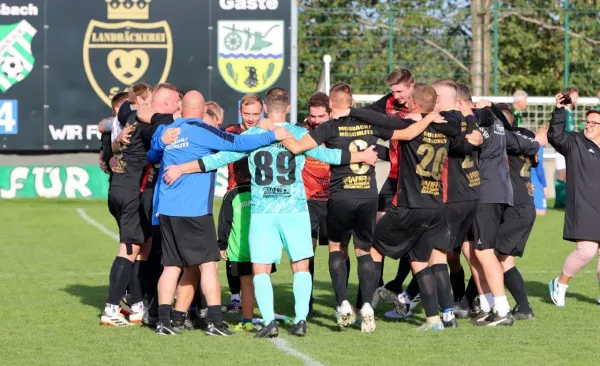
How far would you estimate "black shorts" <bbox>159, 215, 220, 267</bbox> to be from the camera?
9250 millimetres

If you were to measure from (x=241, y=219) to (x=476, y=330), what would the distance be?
2196 millimetres

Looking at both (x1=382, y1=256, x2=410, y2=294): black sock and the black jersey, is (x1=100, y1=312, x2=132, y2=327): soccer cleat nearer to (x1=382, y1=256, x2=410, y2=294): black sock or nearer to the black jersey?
the black jersey

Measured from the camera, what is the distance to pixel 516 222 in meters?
10.7

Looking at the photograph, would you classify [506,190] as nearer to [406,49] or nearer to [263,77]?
[263,77]

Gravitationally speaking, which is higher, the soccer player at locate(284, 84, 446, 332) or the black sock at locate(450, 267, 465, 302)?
the soccer player at locate(284, 84, 446, 332)

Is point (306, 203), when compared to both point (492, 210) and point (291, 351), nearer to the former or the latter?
point (291, 351)

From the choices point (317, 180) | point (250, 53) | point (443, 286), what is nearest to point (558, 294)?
point (443, 286)

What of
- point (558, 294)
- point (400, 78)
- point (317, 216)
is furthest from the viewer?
point (558, 294)

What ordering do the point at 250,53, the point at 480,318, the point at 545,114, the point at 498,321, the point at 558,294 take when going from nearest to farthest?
the point at 498,321 < the point at 480,318 < the point at 558,294 < the point at 250,53 < the point at 545,114

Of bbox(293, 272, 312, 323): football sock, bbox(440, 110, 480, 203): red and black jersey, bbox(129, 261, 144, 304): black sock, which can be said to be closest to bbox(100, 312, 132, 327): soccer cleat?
bbox(129, 261, 144, 304): black sock

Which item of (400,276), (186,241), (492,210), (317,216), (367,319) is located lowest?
(367,319)

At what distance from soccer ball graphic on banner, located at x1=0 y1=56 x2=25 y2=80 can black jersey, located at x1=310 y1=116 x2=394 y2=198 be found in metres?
15.9

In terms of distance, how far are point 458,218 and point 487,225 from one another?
48 cm

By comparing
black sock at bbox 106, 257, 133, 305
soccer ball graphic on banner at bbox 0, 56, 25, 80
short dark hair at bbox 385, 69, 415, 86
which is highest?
soccer ball graphic on banner at bbox 0, 56, 25, 80
